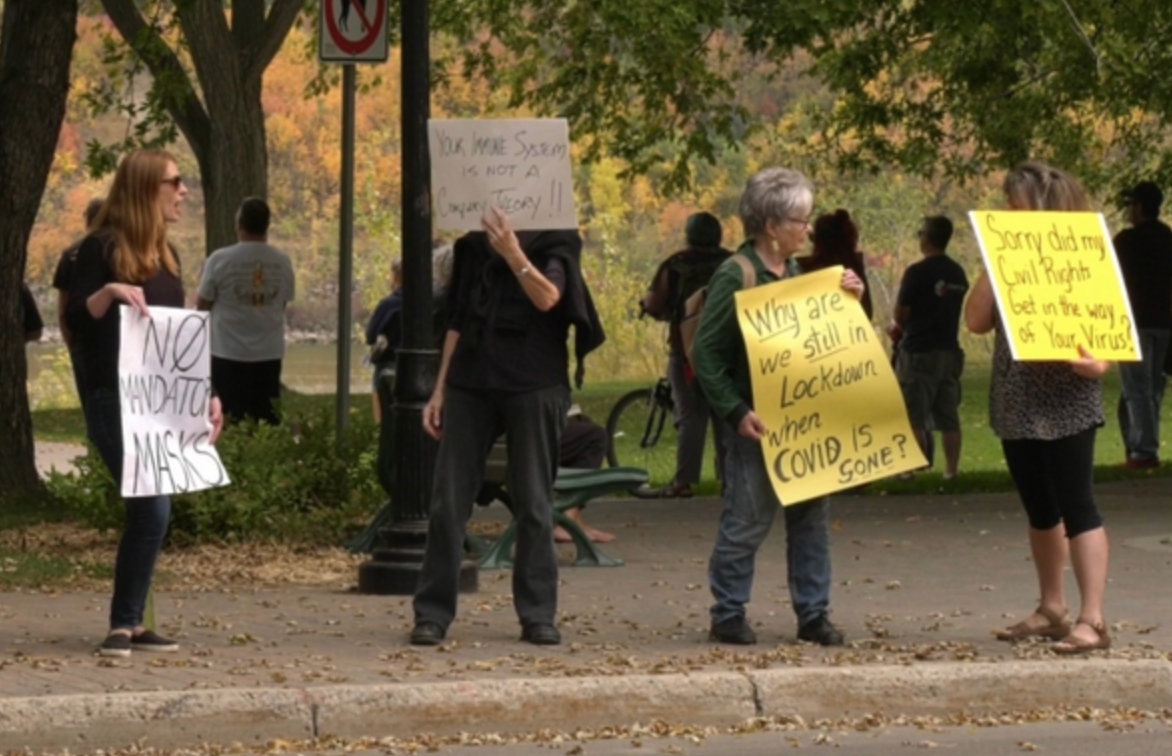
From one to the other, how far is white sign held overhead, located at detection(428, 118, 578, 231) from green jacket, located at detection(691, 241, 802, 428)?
2.02 ft

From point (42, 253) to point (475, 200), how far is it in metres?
52.1

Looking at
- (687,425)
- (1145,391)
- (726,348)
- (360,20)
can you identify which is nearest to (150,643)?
(726,348)

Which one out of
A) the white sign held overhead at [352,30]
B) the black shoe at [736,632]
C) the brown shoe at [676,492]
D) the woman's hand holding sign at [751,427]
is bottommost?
the black shoe at [736,632]

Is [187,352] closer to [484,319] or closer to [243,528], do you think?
[484,319]

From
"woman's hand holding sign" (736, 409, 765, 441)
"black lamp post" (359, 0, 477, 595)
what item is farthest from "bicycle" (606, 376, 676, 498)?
"woman's hand holding sign" (736, 409, 765, 441)

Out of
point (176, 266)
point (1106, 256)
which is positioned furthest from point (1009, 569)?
point (176, 266)

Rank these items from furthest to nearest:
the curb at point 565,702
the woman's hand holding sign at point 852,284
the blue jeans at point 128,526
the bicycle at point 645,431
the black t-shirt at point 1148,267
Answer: the bicycle at point 645,431 < the black t-shirt at point 1148,267 < the woman's hand holding sign at point 852,284 < the blue jeans at point 128,526 < the curb at point 565,702

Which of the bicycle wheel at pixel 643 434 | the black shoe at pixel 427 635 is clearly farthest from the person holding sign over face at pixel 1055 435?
the bicycle wheel at pixel 643 434

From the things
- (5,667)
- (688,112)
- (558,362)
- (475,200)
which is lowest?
(5,667)

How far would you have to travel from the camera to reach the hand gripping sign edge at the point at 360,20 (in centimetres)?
1330

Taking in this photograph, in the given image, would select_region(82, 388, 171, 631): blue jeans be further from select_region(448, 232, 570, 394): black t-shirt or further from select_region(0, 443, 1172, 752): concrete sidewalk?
select_region(448, 232, 570, 394): black t-shirt

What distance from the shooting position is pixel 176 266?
32.4 feet

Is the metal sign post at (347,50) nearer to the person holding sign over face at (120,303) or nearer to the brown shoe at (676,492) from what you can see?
the person holding sign over face at (120,303)

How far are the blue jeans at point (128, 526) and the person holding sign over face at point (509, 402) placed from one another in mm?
996
